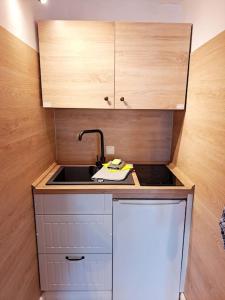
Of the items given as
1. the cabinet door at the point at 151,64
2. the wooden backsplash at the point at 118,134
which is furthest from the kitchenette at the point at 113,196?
the wooden backsplash at the point at 118,134

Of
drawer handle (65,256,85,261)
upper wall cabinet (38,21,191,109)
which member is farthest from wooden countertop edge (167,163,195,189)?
drawer handle (65,256,85,261)

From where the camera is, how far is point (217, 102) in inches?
37.9

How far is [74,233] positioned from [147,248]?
0.51m

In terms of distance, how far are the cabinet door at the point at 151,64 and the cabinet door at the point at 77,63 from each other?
75 millimetres

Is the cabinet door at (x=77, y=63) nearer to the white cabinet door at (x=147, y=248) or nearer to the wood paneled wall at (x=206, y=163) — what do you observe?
the wood paneled wall at (x=206, y=163)

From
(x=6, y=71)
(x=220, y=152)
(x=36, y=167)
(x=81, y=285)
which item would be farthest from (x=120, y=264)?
(x=6, y=71)

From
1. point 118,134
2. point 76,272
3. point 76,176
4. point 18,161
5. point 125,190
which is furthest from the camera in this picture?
point 118,134

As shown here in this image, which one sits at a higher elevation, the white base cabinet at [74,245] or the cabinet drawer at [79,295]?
the white base cabinet at [74,245]

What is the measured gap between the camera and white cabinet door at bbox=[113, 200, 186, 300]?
1274mm

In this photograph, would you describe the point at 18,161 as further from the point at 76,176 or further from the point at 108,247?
the point at 108,247

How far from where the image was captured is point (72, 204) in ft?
4.15

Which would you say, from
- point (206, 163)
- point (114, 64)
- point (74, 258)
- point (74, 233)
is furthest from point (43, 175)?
point (206, 163)

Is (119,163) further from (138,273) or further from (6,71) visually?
(6,71)

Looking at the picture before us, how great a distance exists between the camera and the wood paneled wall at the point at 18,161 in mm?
936
